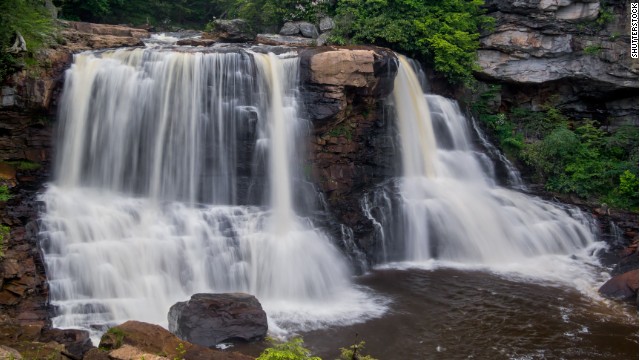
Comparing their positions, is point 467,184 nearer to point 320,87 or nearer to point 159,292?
point 320,87

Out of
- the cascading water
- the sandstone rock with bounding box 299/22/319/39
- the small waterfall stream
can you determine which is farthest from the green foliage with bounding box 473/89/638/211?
the cascading water

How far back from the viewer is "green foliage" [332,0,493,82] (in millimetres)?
17922

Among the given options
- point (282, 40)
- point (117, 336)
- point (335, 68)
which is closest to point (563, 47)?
point (335, 68)

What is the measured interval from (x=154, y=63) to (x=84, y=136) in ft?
8.24

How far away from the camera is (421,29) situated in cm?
1792

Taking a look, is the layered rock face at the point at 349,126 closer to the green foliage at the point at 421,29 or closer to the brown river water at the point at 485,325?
the green foliage at the point at 421,29

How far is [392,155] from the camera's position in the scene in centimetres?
1590

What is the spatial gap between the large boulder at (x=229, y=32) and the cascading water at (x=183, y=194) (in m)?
4.75

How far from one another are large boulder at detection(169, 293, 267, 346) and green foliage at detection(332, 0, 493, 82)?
11.0 metres

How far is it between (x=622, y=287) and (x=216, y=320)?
8.49 m

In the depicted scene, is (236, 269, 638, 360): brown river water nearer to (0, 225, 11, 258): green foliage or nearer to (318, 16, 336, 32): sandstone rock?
(0, 225, 11, 258): green foliage

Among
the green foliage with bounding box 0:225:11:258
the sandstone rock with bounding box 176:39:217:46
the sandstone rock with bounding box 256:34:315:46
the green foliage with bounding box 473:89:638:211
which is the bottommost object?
the green foliage with bounding box 0:225:11:258

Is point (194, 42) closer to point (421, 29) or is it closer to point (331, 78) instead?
point (331, 78)

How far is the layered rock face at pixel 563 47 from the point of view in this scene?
18.6 meters
